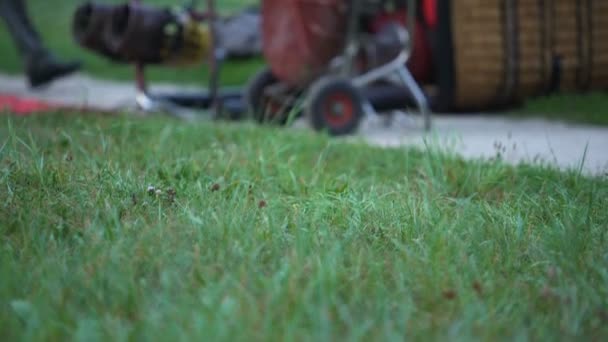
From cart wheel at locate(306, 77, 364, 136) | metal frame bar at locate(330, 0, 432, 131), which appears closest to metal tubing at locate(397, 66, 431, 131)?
metal frame bar at locate(330, 0, 432, 131)

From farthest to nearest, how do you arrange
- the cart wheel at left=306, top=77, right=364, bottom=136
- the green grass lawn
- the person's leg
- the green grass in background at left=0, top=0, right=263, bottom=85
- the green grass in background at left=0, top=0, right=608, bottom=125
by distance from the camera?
the green grass in background at left=0, top=0, right=263, bottom=85 < the person's leg < the green grass in background at left=0, top=0, right=608, bottom=125 < the cart wheel at left=306, top=77, right=364, bottom=136 < the green grass lawn

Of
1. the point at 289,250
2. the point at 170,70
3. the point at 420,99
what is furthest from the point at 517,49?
the point at 170,70

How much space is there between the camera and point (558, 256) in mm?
2449

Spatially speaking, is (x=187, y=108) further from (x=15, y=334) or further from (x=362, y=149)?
(x=15, y=334)

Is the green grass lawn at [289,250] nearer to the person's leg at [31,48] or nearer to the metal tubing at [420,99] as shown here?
the metal tubing at [420,99]

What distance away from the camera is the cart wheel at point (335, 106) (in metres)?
5.56

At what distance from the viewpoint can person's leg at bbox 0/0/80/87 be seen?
7965 mm

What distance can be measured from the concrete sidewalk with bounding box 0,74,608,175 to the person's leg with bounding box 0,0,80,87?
0.53 meters

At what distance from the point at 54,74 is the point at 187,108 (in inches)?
56.8

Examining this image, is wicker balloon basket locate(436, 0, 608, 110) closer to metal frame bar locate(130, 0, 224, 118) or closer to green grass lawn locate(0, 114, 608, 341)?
metal frame bar locate(130, 0, 224, 118)

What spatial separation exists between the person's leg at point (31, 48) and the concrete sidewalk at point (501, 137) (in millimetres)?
526

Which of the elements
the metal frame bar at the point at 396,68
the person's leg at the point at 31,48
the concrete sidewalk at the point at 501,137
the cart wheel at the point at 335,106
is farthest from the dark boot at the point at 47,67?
the cart wheel at the point at 335,106

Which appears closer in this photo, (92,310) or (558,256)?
A: (92,310)

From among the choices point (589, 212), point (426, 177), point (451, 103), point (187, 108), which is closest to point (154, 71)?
point (187, 108)
